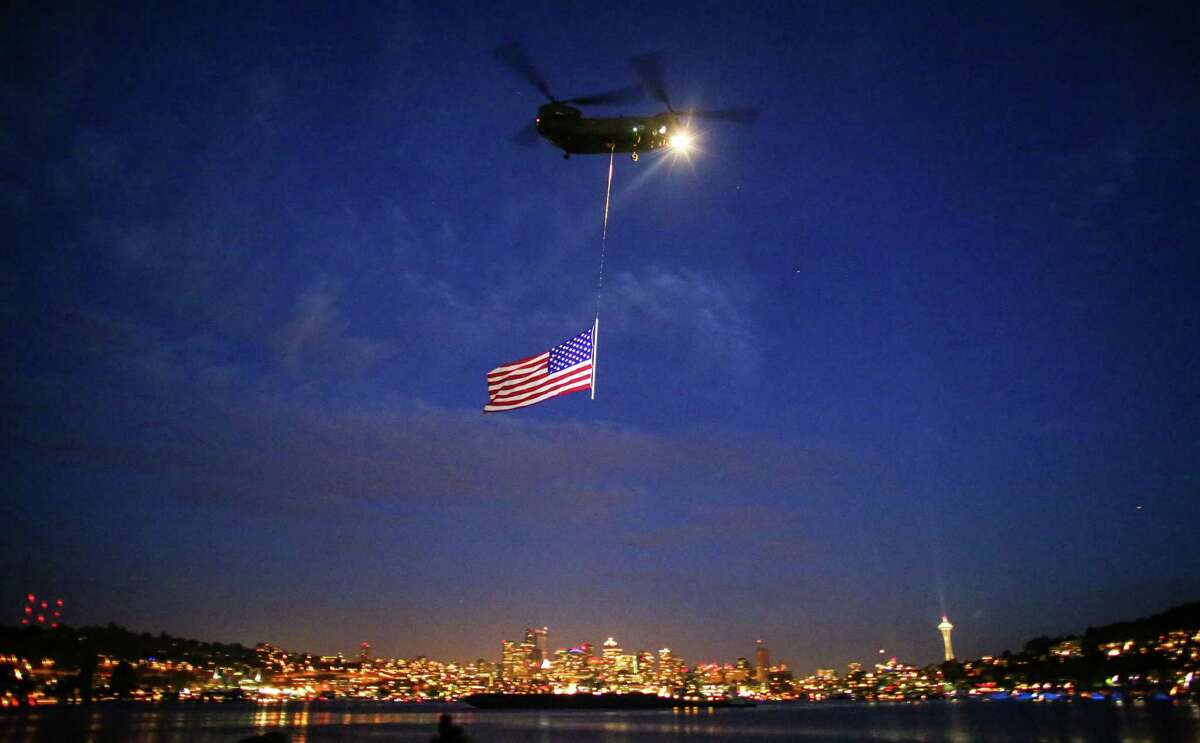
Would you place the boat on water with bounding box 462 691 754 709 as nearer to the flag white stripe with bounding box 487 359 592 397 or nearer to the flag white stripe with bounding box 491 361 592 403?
the flag white stripe with bounding box 487 359 592 397

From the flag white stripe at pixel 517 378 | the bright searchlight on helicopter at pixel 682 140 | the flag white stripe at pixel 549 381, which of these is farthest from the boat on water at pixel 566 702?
the bright searchlight on helicopter at pixel 682 140

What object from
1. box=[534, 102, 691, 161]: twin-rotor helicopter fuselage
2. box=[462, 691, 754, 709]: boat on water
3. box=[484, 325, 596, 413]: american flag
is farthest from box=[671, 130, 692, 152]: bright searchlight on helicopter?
box=[462, 691, 754, 709]: boat on water

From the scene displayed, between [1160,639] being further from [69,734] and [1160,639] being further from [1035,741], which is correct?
[69,734]

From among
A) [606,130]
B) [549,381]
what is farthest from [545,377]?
[606,130]

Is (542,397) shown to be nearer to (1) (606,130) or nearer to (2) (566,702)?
(1) (606,130)

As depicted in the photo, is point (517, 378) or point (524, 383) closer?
point (524, 383)

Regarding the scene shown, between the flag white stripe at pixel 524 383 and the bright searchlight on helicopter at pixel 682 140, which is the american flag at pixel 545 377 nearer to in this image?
the flag white stripe at pixel 524 383

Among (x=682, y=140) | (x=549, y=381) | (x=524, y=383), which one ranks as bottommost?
(x=549, y=381)

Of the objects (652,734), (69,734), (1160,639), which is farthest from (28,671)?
(1160,639)
